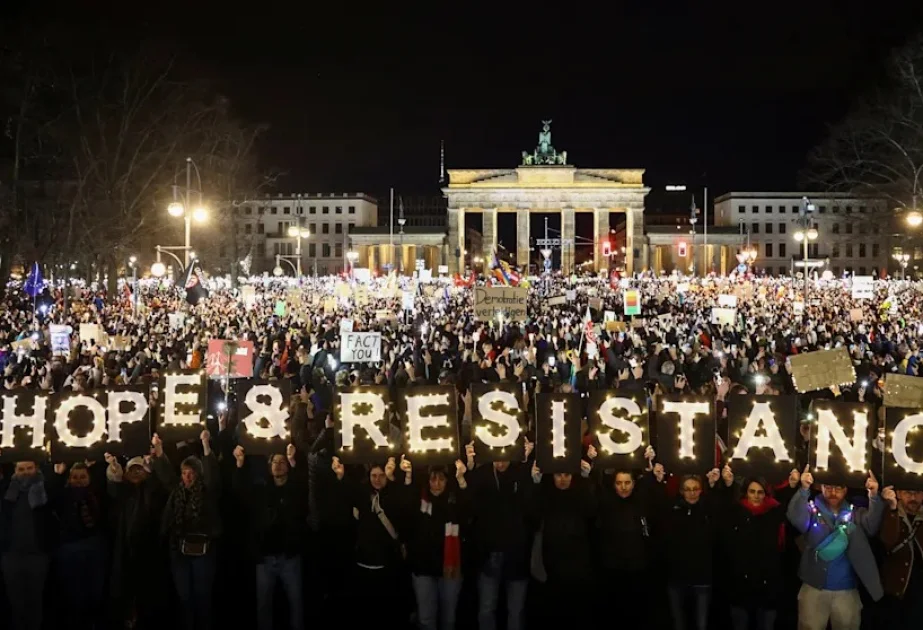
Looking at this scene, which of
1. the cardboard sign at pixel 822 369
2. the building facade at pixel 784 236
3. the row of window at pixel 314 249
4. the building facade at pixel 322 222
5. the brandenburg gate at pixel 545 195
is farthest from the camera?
the building facade at pixel 322 222

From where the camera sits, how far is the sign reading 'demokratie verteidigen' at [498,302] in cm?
1983

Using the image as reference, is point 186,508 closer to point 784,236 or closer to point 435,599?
point 435,599

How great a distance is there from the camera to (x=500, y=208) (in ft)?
340

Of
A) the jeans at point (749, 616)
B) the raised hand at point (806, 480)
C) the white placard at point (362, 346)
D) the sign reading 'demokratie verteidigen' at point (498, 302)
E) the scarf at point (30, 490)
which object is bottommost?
the jeans at point (749, 616)

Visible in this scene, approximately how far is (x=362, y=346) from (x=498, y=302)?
4.75m

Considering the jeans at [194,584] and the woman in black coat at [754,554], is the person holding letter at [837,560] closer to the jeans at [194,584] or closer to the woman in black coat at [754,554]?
the woman in black coat at [754,554]

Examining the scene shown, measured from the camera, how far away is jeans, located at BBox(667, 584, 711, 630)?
695 cm

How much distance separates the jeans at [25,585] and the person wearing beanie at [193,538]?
0.99m

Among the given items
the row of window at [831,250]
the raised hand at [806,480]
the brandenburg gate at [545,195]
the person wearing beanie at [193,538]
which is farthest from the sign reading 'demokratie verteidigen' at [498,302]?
the row of window at [831,250]

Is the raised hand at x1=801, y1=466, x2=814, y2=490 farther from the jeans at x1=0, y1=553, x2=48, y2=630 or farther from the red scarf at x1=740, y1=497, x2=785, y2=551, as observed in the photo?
the jeans at x1=0, y1=553, x2=48, y2=630

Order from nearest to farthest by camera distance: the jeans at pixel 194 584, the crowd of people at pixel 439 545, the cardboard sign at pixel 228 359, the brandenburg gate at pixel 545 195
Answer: the crowd of people at pixel 439 545 < the jeans at pixel 194 584 < the cardboard sign at pixel 228 359 < the brandenburg gate at pixel 545 195

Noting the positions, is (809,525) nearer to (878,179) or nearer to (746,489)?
(746,489)

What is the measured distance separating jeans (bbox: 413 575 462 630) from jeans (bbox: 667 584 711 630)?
1.70 m

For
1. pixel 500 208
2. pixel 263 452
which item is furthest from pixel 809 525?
pixel 500 208
